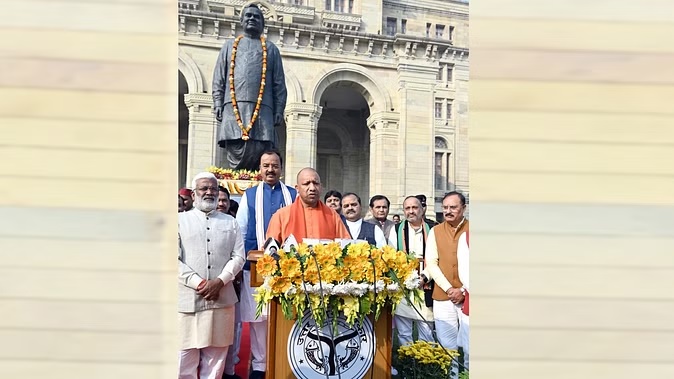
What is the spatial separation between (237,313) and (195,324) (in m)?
1.15

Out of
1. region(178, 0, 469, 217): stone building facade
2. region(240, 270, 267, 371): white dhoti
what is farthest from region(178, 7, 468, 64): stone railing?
region(240, 270, 267, 371): white dhoti

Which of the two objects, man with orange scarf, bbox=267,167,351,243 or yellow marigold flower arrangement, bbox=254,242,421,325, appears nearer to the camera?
yellow marigold flower arrangement, bbox=254,242,421,325

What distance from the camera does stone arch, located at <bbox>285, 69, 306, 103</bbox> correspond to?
2061cm

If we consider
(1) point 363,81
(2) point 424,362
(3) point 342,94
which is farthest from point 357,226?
(3) point 342,94

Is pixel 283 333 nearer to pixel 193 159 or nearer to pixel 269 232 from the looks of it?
pixel 269 232

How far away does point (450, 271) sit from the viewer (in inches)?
210

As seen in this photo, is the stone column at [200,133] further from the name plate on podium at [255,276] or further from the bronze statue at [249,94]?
the name plate on podium at [255,276]

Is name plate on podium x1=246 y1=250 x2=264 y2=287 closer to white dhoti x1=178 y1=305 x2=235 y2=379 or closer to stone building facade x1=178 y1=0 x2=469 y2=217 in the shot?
white dhoti x1=178 y1=305 x2=235 y2=379

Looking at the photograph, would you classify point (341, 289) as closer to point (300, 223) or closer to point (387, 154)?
point (300, 223)

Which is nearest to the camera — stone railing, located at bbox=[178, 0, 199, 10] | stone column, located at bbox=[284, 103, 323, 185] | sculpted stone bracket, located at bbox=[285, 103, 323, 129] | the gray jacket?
the gray jacket

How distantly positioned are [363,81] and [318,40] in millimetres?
2426

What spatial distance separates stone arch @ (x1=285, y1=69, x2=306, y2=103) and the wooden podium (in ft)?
56.1
